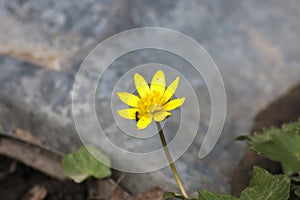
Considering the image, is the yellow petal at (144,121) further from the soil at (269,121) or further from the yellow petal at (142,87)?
the soil at (269,121)

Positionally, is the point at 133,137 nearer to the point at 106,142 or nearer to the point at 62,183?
the point at 106,142

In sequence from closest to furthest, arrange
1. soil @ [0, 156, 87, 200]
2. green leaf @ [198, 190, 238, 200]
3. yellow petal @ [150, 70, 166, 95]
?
green leaf @ [198, 190, 238, 200] < yellow petal @ [150, 70, 166, 95] < soil @ [0, 156, 87, 200]

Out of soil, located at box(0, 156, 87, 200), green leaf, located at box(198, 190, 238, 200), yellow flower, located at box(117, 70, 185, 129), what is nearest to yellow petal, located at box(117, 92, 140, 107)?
yellow flower, located at box(117, 70, 185, 129)

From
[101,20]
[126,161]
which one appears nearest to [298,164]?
[126,161]

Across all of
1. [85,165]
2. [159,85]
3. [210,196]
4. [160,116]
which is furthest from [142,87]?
[85,165]

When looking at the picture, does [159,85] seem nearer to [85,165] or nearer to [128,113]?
[128,113]

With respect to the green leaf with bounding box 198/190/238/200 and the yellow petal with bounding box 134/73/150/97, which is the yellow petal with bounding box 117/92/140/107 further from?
the green leaf with bounding box 198/190/238/200
